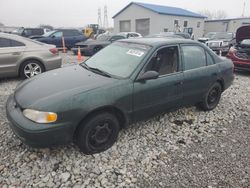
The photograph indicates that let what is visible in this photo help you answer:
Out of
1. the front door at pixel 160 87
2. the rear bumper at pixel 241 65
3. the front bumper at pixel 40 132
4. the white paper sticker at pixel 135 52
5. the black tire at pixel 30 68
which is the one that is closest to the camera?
the front bumper at pixel 40 132

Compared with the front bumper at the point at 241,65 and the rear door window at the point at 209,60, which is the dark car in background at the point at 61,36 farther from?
the rear door window at the point at 209,60

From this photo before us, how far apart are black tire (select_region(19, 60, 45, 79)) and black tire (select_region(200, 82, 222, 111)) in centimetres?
466

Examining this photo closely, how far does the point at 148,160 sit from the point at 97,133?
0.80m

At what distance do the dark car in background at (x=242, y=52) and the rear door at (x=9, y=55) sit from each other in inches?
285

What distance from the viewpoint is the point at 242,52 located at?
785 cm

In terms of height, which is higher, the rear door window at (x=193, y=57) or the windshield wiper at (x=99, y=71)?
the rear door window at (x=193, y=57)

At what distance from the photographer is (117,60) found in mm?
3516

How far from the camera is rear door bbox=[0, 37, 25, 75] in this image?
579 cm

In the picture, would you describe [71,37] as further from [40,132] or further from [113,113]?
[40,132]

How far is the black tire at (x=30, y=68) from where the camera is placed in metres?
6.12

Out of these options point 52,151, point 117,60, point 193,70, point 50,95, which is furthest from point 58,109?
point 193,70

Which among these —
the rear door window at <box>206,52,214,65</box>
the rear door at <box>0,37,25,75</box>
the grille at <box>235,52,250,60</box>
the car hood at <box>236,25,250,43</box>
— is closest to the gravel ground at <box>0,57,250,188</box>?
the rear door window at <box>206,52,214,65</box>

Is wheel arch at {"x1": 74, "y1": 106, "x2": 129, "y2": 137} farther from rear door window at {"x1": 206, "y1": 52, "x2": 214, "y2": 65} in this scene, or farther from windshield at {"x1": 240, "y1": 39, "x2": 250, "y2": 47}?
windshield at {"x1": 240, "y1": 39, "x2": 250, "y2": 47}

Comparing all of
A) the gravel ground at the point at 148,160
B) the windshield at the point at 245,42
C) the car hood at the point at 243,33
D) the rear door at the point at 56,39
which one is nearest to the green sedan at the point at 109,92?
the gravel ground at the point at 148,160
